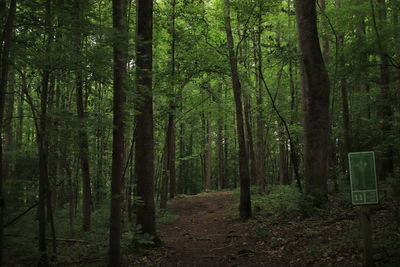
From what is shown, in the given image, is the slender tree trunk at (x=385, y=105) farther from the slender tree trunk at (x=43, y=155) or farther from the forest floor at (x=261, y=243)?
the slender tree trunk at (x=43, y=155)

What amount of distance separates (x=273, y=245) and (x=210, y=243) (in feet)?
7.39

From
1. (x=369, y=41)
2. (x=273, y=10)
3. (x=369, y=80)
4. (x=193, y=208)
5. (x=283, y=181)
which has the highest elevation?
(x=273, y=10)

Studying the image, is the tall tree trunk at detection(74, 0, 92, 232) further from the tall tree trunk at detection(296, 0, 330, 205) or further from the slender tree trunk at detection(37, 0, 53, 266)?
the tall tree trunk at detection(296, 0, 330, 205)

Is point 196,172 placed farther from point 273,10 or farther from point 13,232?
point 13,232

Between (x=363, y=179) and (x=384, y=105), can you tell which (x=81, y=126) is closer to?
(x=363, y=179)

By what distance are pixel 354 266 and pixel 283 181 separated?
15537 millimetres

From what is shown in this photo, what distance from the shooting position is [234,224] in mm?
10867

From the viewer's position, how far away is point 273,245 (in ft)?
23.8

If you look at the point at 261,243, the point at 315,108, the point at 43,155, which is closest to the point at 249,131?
the point at 315,108

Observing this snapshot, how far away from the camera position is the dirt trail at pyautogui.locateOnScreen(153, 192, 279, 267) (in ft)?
22.8

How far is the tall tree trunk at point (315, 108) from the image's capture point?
8727 mm

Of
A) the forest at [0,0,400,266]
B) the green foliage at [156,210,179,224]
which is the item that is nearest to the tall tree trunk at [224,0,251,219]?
the forest at [0,0,400,266]

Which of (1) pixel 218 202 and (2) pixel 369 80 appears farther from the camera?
(1) pixel 218 202

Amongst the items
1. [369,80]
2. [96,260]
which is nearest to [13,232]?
[96,260]
